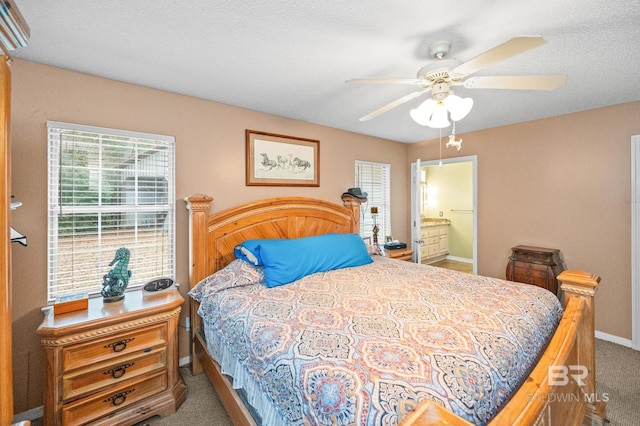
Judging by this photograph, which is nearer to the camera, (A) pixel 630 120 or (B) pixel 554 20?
(B) pixel 554 20

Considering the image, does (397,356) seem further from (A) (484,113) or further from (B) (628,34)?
(A) (484,113)

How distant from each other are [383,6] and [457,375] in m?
1.74

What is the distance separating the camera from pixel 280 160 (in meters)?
3.18

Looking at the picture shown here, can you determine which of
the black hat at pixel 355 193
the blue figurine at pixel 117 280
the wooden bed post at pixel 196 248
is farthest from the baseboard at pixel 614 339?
the blue figurine at pixel 117 280

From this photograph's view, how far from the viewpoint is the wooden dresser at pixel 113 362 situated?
162 cm

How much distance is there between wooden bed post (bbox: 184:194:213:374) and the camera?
2.43 metres

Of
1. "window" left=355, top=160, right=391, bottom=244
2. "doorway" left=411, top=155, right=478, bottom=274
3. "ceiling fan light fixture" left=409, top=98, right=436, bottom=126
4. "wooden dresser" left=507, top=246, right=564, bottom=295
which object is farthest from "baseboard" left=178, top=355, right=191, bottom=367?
"doorway" left=411, top=155, right=478, bottom=274

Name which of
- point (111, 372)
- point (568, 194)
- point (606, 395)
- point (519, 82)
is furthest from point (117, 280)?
point (568, 194)

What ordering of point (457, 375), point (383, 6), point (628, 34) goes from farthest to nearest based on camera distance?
point (628, 34) < point (383, 6) < point (457, 375)

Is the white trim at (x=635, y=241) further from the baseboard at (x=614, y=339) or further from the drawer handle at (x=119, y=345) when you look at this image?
the drawer handle at (x=119, y=345)

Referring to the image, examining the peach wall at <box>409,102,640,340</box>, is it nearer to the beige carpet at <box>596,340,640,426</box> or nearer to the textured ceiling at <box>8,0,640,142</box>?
the beige carpet at <box>596,340,640,426</box>

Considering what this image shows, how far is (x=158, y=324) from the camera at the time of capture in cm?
195

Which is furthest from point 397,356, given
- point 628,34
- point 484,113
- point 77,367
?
point 484,113

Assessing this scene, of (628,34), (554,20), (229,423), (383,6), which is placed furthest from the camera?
(229,423)
